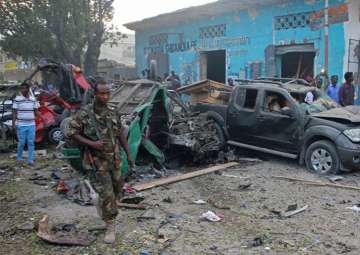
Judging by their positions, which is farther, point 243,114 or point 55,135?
point 55,135

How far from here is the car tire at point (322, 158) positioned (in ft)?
25.3

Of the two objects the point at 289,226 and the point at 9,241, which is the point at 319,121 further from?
the point at 9,241

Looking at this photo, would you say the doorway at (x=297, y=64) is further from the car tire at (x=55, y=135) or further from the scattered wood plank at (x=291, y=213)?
the scattered wood plank at (x=291, y=213)

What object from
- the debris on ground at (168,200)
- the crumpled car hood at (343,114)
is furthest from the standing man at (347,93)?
the debris on ground at (168,200)

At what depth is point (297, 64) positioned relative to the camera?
1562 cm

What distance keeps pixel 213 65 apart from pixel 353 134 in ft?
39.9

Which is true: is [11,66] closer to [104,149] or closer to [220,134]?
[220,134]

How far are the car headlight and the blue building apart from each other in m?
5.73

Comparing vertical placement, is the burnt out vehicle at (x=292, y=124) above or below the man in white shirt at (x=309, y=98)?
below

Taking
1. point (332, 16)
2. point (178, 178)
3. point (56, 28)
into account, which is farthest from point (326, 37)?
point (56, 28)

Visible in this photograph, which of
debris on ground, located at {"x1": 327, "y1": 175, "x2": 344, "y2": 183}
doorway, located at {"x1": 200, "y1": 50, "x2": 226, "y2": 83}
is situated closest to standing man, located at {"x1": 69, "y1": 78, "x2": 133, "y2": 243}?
debris on ground, located at {"x1": 327, "y1": 175, "x2": 344, "y2": 183}

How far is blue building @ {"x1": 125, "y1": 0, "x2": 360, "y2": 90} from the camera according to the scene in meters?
12.9

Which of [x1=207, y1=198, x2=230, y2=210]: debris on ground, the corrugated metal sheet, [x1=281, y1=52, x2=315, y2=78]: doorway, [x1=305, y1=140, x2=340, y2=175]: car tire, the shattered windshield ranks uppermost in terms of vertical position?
the corrugated metal sheet

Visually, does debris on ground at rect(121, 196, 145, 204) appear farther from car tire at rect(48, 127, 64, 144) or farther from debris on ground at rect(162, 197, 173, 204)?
car tire at rect(48, 127, 64, 144)
